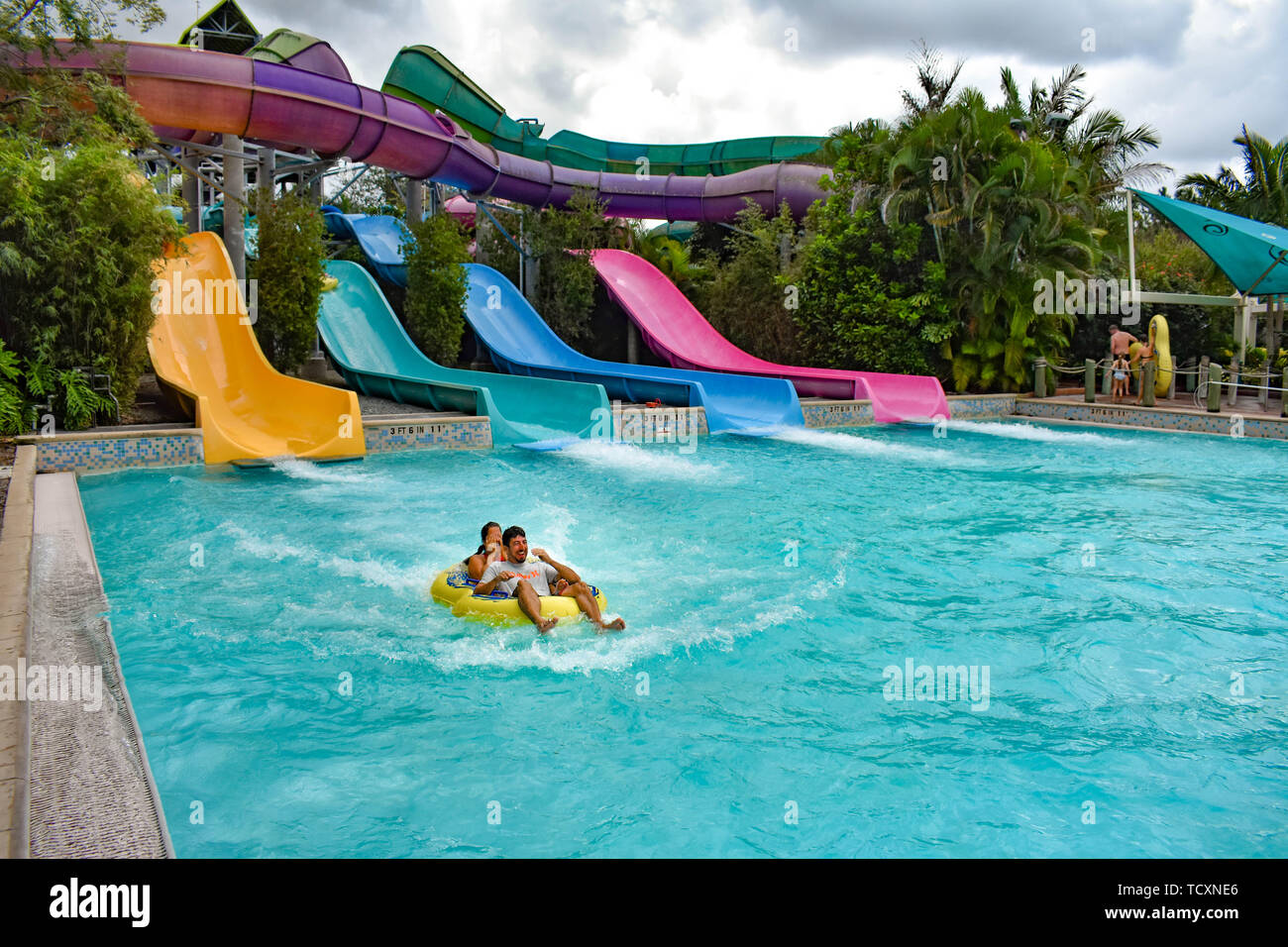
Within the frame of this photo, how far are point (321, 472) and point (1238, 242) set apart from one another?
42.6 feet

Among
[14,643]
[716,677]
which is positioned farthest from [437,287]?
[14,643]

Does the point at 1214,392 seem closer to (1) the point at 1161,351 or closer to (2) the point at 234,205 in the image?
(1) the point at 1161,351

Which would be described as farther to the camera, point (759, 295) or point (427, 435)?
point (759, 295)

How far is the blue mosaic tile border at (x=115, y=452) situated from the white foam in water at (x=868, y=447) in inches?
261

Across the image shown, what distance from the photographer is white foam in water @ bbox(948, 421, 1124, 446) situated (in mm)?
12539

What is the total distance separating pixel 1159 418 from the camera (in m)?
13.6

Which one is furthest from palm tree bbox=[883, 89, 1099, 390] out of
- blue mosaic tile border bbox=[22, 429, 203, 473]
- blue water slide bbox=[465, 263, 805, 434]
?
blue mosaic tile border bbox=[22, 429, 203, 473]

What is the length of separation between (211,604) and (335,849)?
2719 millimetres

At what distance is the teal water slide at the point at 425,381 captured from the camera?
11539mm

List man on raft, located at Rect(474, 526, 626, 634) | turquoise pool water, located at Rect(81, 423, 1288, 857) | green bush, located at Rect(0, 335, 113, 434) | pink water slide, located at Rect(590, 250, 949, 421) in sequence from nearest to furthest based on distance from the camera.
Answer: turquoise pool water, located at Rect(81, 423, 1288, 857) < man on raft, located at Rect(474, 526, 626, 634) < green bush, located at Rect(0, 335, 113, 434) < pink water slide, located at Rect(590, 250, 949, 421)

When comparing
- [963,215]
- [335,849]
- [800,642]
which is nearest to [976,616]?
[800,642]

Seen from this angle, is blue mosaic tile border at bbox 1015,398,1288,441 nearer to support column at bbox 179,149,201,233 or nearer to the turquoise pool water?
the turquoise pool water

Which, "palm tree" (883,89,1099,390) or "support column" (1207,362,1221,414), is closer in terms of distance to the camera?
"support column" (1207,362,1221,414)

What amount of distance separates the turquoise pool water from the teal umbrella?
7.09m
